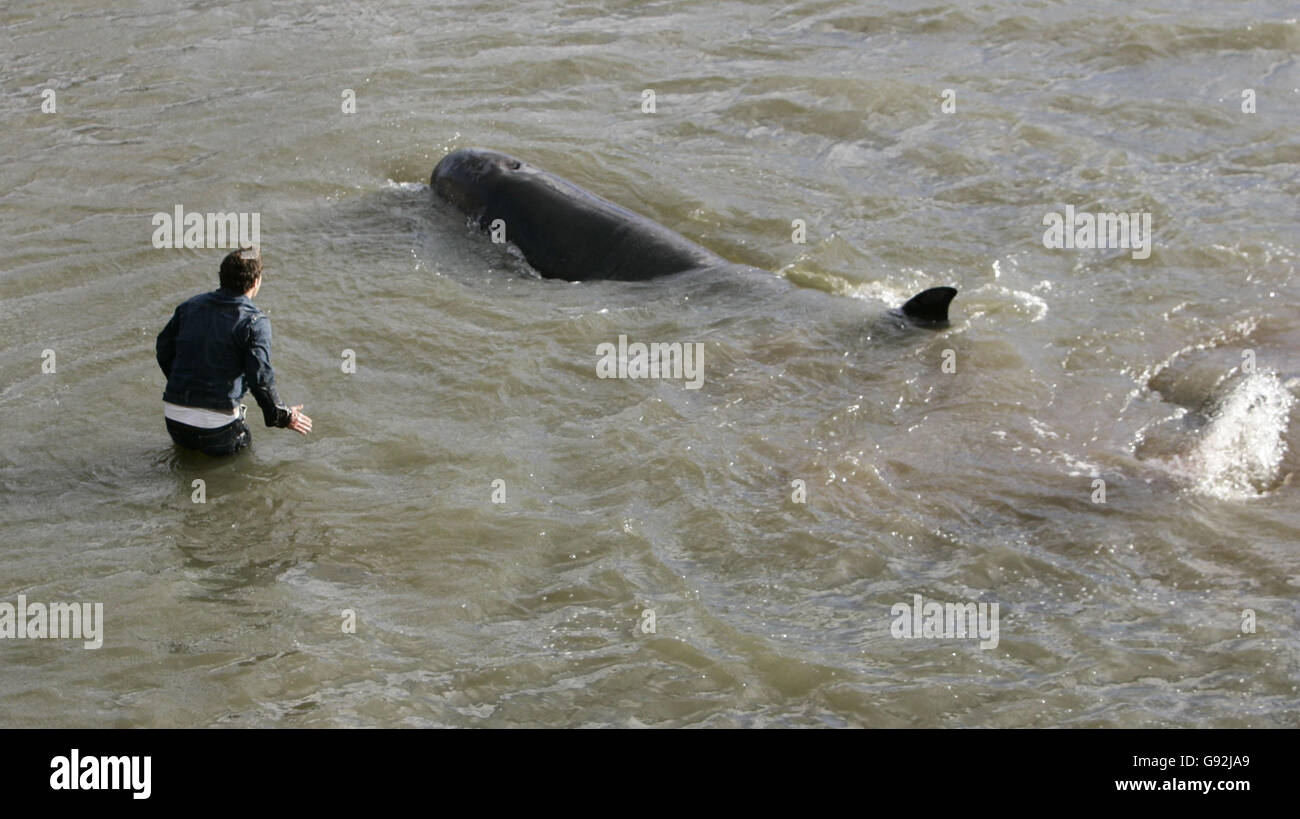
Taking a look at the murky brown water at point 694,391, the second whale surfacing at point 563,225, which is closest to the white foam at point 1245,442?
the murky brown water at point 694,391

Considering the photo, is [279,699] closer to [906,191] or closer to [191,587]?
[191,587]

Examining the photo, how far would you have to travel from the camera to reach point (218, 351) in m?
7.97

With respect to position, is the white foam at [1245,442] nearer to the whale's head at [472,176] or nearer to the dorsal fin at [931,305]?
the dorsal fin at [931,305]

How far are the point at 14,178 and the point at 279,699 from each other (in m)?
8.51

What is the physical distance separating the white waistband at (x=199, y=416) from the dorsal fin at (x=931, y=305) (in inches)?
181

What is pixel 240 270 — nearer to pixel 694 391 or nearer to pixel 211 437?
pixel 211 437

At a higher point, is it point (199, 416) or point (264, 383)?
point (264, 383)

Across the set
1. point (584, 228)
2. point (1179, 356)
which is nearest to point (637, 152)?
point (584, 228)

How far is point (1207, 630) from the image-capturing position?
634cm

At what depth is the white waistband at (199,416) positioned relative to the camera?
8023 millimetres

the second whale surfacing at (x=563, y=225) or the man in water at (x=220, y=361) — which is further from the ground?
the second whale surfacing at (x=563, y=225)

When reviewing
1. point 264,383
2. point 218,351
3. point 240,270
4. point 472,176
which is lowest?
point 264,383

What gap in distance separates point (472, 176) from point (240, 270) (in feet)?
13.3

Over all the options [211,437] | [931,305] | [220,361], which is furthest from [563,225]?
[211,437]
